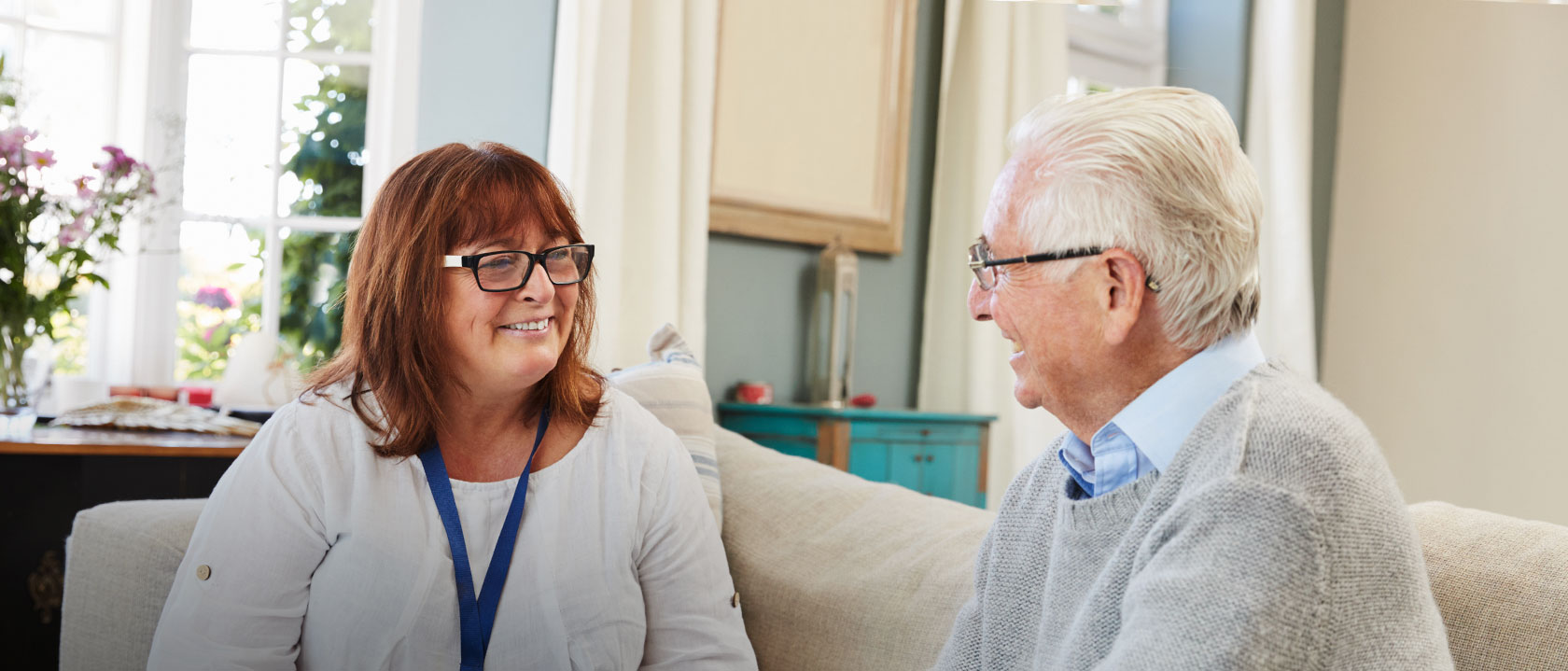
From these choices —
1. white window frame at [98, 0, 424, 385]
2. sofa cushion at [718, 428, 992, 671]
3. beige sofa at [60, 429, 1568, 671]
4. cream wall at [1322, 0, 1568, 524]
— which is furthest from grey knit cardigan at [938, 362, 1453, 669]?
cream wall at [1322, 0, 1568, 524]

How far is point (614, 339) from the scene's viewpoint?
10.1 ft

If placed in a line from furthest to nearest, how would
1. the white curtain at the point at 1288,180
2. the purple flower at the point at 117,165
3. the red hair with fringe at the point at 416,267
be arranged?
the white curtain at the point at 1288,180 < the purple flower at the point at 117,165 < the red hair with fringe at the point at 416,267

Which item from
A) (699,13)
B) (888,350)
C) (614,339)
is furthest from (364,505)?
(888,350)

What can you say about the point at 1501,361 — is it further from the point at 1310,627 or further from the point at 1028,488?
the point at 1310,627

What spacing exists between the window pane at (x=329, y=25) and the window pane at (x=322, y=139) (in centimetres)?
6

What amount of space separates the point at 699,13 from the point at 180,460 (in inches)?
69.4

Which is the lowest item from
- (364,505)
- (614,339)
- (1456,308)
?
(364,505)

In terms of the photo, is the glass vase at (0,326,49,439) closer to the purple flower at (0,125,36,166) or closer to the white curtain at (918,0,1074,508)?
the purple flower at (0,125,36,166)

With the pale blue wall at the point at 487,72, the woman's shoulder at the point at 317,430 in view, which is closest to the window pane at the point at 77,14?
the pale blue wall at the point at 487,72

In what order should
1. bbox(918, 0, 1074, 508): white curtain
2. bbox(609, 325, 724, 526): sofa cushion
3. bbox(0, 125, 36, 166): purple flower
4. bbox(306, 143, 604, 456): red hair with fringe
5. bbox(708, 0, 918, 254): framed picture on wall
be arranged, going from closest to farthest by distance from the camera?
bbox(306, 143, 604, 456): red hair with fringe, bbox(609, 325, 724, 526): sofa cushion, bbox(0, 125, 36, 166): purple flower, bbox(708, 0, 918, 254): framed picture on wall, bbox(918, 0, 1074, 508): white curtain

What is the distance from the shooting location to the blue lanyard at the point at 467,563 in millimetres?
1387

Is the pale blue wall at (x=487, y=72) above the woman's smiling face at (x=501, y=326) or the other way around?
above

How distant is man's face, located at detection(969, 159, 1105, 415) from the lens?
1.04 metres

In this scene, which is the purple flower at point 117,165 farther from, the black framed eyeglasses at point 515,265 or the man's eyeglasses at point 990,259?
the man's eyeglasses at point 990,259
